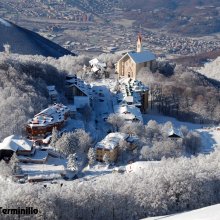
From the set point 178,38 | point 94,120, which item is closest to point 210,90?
point 94,120

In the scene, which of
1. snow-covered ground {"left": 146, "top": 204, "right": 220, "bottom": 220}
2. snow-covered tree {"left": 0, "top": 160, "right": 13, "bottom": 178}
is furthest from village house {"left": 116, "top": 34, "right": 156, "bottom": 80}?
snow-covered ground {"left": 146, "top": 204, "right": 220, "bottom": 220}

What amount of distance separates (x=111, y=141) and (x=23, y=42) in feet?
129

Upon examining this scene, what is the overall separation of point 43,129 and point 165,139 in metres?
8.15

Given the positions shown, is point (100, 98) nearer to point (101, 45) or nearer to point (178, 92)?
point (178, 92)

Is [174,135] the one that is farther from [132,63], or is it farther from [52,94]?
[132,63]

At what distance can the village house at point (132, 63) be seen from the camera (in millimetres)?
55500

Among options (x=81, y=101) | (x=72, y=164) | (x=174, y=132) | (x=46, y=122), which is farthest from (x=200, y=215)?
(x=81, y=101)

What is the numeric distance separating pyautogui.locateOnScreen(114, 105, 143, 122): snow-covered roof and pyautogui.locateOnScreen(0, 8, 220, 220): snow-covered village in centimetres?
7

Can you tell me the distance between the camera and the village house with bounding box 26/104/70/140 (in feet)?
126

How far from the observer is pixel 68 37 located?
12469 centimetres

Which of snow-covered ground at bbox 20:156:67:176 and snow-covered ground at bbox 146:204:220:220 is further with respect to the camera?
snow-covered ground at bbox 20:156:67:176

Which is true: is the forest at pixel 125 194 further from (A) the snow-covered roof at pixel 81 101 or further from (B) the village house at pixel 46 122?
(A) the snow-covered roof at pixel 81 101

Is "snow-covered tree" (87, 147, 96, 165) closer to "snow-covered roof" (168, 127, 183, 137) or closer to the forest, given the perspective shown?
the forest

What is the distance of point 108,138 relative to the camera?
37.9 m
